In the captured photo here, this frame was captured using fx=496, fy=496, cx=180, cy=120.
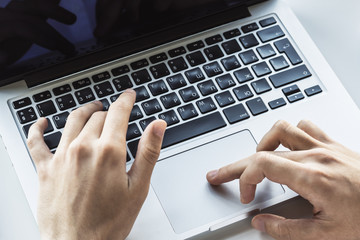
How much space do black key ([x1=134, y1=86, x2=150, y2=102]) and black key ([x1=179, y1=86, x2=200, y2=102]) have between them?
6 centimetres

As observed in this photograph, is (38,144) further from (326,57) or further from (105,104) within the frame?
(326,57)

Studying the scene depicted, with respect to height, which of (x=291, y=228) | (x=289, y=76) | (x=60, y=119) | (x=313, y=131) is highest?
(x=60, y=119)

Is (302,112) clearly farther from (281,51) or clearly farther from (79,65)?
(79,65)

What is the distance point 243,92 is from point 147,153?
0.80 ft

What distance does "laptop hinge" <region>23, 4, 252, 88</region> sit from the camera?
85 centimetres

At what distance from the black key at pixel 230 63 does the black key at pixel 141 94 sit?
0.15 metres

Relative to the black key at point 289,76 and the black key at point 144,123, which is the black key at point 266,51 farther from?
the black key at point 144,123

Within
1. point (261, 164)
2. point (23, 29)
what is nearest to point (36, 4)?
point (23, 29)

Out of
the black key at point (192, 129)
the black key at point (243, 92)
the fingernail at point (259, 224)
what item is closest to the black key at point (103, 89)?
the black key at point (192, 129)

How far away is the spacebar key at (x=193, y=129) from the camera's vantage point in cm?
81

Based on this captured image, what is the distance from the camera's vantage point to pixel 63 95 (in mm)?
835

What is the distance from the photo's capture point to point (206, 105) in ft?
2.75

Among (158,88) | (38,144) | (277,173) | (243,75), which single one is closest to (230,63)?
(243,75)

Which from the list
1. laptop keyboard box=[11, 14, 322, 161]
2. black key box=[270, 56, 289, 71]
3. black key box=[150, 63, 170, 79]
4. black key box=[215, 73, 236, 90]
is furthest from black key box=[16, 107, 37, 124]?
black key box=[270, 56, 289, 71]
